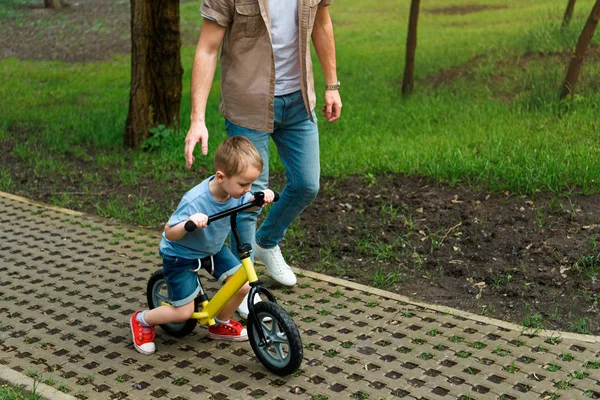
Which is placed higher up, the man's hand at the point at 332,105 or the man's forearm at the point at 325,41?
the man's forearm at the point at 325,41

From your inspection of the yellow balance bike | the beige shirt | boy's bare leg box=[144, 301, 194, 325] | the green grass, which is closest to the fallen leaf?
the green grass

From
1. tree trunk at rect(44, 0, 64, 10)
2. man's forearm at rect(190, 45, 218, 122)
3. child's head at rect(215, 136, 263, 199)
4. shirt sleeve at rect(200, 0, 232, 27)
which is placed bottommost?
tree trunk at rect(44, 0, 64, 10)

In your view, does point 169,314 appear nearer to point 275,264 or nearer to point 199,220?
point 199,220

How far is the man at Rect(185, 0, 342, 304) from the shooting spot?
4414mm

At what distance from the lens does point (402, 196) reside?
6.69 m

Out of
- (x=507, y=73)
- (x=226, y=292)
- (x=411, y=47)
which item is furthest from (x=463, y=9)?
(x=226, y=292)

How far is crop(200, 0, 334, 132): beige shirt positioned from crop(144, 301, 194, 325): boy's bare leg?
1043mm

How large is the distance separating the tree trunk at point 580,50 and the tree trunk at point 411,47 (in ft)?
7.12

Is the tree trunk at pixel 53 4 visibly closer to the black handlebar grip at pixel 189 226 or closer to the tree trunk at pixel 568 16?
the tree trunk at pixel 568 16

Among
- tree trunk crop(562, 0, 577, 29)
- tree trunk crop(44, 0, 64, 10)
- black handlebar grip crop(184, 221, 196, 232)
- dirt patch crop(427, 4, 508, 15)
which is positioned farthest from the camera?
tree trunk crop(44, 0, 64, 10)

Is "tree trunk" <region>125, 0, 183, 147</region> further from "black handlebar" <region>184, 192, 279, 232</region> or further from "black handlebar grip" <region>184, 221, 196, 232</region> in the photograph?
"black handlebar grip" <region>184, 221, 196, 232</region>

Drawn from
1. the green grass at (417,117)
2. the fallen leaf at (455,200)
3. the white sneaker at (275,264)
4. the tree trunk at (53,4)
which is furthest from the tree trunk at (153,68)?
the tree trunk at (53,4)

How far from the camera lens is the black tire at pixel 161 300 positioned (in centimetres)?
453

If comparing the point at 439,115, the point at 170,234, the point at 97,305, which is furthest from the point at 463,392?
the point at 439,115
